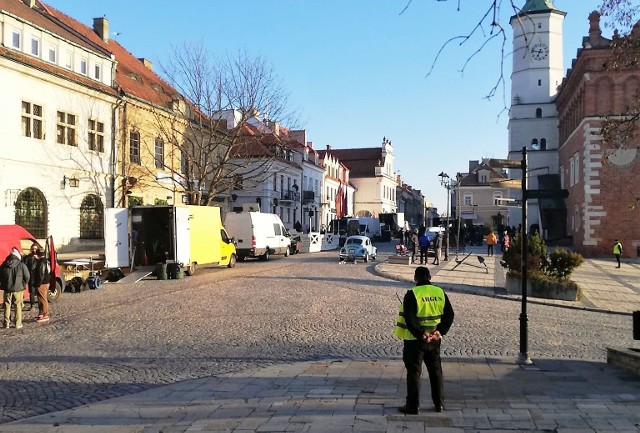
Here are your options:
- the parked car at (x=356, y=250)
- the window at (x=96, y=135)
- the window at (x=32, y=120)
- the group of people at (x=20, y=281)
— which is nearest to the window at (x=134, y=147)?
the window at (x=96, y=135)

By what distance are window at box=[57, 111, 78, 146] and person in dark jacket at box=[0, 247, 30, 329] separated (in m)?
18.5

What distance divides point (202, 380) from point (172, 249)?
15.8 metres

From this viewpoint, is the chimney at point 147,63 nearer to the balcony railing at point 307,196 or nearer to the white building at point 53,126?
the white building at point 53,126

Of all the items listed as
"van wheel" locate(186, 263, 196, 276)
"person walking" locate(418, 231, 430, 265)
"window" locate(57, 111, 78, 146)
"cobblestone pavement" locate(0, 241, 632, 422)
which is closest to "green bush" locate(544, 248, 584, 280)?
"cobblestone pavement" locate(0, 241, 632, 422)

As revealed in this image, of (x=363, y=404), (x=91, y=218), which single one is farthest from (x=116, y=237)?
(x=363, y=404)

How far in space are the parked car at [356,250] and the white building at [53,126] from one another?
507 inches

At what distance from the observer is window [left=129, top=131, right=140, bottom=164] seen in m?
34.9

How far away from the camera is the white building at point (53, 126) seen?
1041 inches

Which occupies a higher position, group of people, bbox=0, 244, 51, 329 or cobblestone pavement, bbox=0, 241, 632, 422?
group of people, bbox=0, 244, 51, 329

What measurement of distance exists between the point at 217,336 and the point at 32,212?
64.4 feet

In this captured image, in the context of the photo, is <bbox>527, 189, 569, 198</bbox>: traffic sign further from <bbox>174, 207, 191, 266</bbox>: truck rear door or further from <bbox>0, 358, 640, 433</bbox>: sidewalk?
<bbox>174, 207, 191, 266</bbox>: truck rear door

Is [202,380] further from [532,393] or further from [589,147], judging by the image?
[589,147]

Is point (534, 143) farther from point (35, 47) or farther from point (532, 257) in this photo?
point (35, 47)

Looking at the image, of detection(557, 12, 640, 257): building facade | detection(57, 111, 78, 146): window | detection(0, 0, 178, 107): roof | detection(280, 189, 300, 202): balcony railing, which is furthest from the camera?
detection(280, 189, 300, 202): balcony railing
